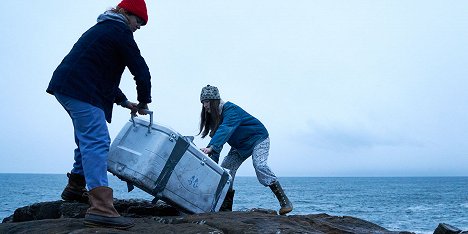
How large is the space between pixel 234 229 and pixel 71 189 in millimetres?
2137

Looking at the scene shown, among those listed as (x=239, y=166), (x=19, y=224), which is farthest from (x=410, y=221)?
(x=19, y=224)

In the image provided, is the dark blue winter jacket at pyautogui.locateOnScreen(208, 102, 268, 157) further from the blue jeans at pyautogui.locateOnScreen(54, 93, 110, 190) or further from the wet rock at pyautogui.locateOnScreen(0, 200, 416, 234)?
the blue jeans at pyautogui.locateOnScreen(54, 93, 110, 190)

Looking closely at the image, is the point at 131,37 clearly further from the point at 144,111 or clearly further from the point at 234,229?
the point at 234,229

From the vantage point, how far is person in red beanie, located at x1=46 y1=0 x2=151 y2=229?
4.84m

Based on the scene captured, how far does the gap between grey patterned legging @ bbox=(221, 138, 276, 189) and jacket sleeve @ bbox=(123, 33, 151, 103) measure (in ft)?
8.09

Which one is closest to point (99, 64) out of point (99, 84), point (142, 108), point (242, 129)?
point (99, 84)

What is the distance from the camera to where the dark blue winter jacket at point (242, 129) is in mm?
6994

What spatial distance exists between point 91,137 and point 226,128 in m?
2.25

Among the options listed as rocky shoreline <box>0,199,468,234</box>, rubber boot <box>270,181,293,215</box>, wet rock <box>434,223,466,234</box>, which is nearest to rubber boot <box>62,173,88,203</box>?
rocky shoreline <box>0,199,468,234</box>

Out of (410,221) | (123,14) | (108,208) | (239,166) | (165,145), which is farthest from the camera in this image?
(410,221)

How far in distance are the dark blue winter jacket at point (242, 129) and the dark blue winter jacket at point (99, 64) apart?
6.46ft

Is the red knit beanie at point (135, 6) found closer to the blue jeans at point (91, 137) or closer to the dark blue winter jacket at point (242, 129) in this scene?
the blue jeans at point (91, 137)

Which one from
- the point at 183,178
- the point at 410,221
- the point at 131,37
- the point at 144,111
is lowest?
the point at 410,221

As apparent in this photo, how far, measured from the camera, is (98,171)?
4.86 meters
